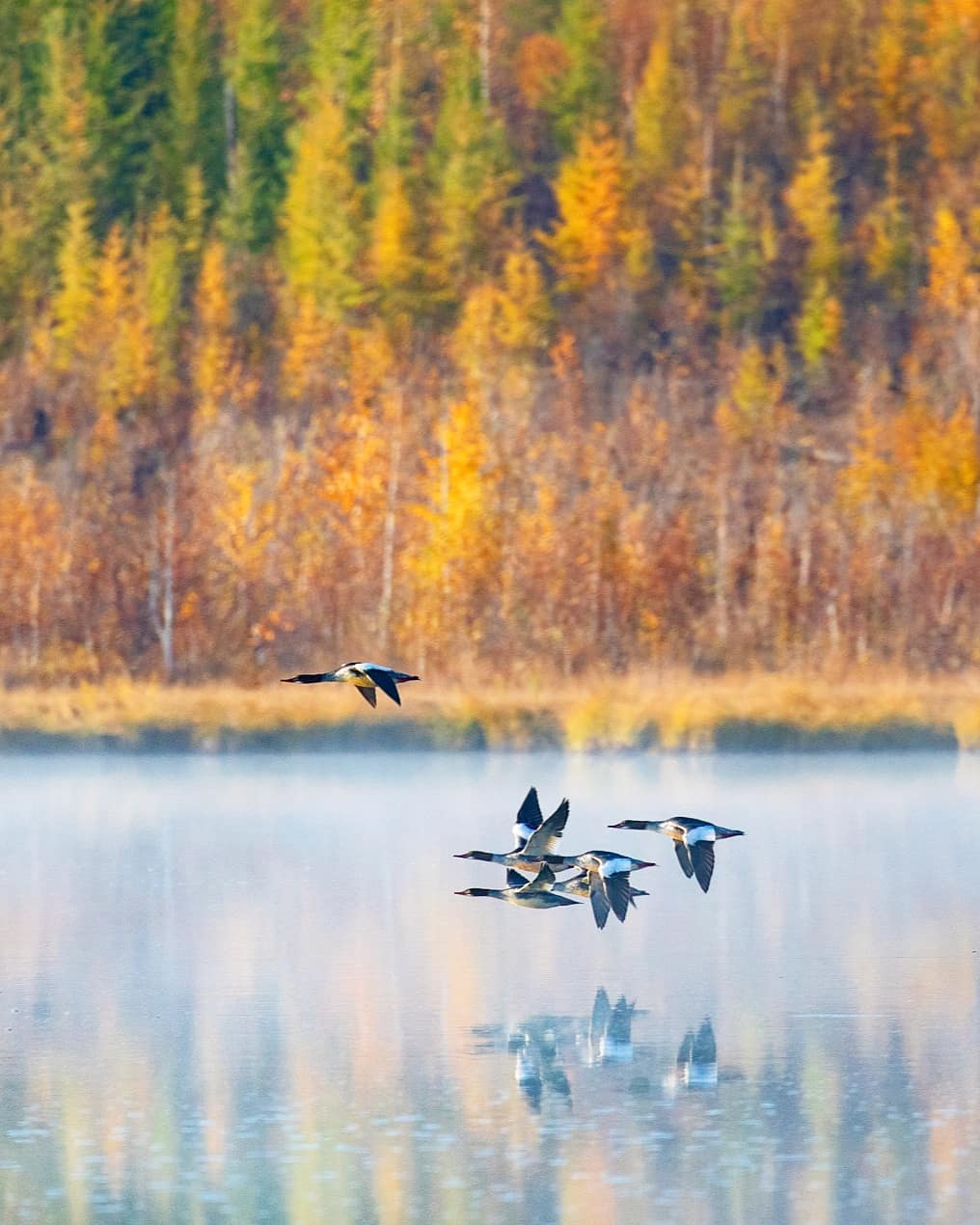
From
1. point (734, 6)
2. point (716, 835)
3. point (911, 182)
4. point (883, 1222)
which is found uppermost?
point (734, 6)

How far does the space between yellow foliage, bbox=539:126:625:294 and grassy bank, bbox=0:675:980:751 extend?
26480 mm

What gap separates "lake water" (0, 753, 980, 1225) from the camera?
809cm

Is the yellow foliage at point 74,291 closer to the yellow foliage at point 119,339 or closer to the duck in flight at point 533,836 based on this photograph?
the yellow foliage at point 119,339

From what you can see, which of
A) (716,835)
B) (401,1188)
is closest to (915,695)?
(716,835)

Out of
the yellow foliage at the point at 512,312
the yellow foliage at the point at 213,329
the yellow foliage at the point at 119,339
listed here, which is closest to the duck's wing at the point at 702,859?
the yellow foliage at the point at 512,312

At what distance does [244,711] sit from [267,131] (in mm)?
33793

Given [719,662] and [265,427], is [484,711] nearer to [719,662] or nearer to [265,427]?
[719,662]

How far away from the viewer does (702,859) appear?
11.6 meters

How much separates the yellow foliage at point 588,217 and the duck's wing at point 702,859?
38824mm

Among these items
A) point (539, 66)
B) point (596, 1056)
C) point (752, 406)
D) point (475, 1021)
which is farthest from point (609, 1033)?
point (539, 66)

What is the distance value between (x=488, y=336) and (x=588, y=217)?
1315 cm

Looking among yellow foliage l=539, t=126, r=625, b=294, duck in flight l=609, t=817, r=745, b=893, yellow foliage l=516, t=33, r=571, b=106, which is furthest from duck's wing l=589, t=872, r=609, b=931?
yellow foliage l=516, t=33, r=571, b=106

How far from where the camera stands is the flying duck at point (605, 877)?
1156 centimetres

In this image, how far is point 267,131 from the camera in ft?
182
